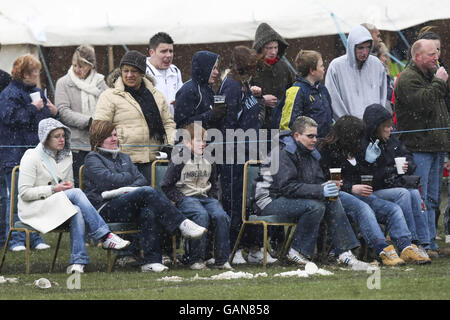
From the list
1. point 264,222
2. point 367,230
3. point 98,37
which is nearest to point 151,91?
point 264,222

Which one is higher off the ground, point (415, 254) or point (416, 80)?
point (416, 80)

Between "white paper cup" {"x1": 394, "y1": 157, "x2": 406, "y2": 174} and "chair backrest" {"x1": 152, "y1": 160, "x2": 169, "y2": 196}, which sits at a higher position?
"white paper cup" {"x1": 394, "y1": 157, "x2": 406, "y2": 174}

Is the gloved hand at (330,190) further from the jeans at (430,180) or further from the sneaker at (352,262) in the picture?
the jeans at (430,180)

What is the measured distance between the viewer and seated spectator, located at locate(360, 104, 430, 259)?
9727 mm

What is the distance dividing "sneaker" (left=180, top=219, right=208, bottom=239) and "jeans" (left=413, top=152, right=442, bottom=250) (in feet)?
8.72

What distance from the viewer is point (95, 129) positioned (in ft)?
30.6

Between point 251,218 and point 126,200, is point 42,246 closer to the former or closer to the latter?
point 126,200

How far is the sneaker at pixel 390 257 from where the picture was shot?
9.05 meters

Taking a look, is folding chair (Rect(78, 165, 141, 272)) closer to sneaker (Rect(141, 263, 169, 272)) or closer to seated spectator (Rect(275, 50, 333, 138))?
sneaker (Rect(141, 263, 169, 272))

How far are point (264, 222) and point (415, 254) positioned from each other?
145cm

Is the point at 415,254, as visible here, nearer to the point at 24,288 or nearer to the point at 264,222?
the point at 264,222

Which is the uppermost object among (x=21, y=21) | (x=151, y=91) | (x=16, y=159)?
(x=21, y=21)

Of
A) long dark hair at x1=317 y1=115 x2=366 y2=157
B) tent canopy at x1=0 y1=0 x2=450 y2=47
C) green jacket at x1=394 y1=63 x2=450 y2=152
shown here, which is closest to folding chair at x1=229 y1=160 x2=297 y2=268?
long dark hair at x1=317 y1=115 x2=366 y2=157

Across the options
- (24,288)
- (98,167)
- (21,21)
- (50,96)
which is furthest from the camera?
(50,96)
